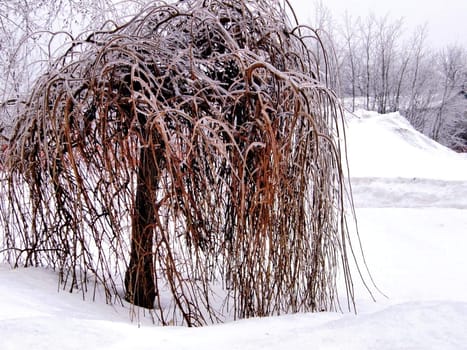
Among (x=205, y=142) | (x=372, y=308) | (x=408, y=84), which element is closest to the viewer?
(x=205, y=142)

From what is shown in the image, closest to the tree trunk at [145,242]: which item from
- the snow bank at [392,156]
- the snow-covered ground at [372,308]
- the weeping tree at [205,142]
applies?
the weeping tree at [205,142]

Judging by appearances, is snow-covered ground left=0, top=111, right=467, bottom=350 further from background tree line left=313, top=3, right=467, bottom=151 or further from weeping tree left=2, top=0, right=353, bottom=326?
background tree line left=313, top=3, right=467, bottom=151

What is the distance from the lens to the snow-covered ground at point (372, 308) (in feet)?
4.07

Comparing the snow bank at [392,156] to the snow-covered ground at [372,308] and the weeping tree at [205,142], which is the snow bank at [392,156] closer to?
the snow-covered ground at [372,308]

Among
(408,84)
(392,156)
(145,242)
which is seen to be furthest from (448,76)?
(145,242)

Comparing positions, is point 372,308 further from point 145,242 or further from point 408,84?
point 408,84

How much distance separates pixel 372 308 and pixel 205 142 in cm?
161

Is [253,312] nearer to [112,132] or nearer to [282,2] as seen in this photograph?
[112,132]

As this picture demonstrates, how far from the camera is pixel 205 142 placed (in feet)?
6.18

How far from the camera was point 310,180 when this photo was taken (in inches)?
88.5

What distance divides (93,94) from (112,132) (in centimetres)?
22

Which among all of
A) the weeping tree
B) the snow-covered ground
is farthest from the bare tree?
the weeping tree

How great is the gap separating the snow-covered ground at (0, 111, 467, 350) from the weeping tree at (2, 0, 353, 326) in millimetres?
324

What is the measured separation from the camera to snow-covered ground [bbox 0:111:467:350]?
1.24 meters
